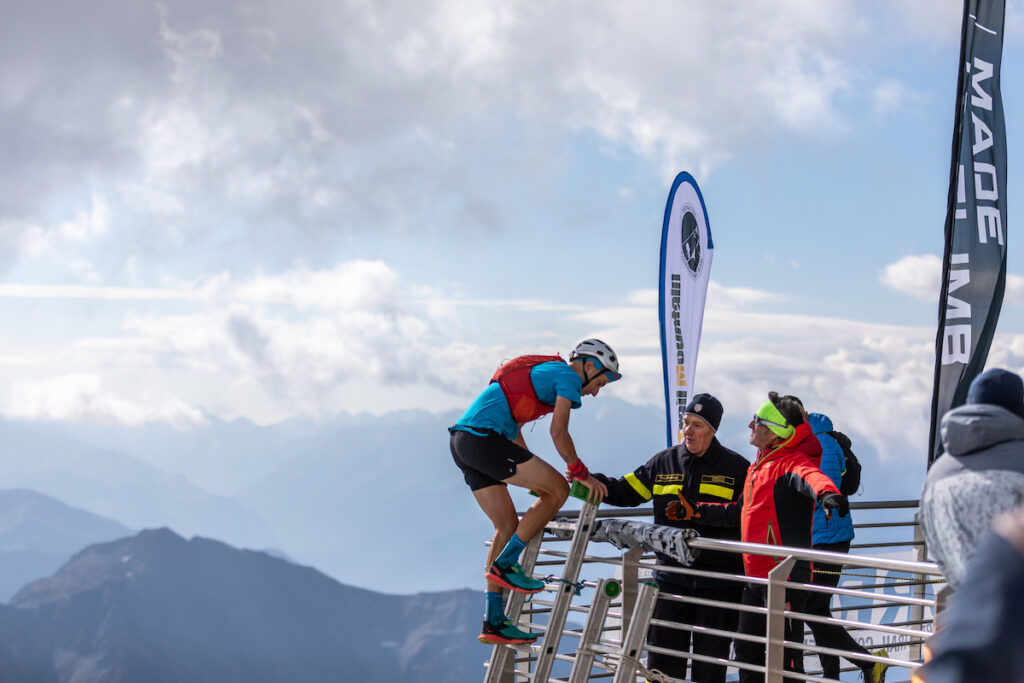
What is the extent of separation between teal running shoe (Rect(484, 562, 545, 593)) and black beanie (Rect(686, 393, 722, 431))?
1.28 metres

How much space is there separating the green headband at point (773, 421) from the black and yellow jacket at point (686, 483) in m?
0.45

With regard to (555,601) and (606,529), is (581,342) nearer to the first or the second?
(606,529)

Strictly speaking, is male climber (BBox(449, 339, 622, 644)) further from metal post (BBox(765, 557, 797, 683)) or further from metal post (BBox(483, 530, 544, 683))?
metal post (BBox(765, 557, 797, 683))

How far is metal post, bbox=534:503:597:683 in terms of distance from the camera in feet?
17.2

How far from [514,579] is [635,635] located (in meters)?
0.64

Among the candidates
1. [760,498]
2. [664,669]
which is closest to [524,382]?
[760,498]

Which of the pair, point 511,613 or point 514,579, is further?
point 511,613

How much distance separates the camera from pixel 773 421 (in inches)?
216

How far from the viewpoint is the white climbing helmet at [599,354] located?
549 centimetres

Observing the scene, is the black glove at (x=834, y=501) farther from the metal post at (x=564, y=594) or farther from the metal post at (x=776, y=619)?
the metal post at (x=564, y=594)

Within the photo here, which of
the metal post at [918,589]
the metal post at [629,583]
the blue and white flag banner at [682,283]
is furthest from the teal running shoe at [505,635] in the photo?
the blue and white flag banner at [682,283]

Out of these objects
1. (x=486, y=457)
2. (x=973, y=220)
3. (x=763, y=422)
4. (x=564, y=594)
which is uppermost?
(x=973, y=220)

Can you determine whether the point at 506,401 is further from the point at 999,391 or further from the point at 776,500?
the point at 999,391

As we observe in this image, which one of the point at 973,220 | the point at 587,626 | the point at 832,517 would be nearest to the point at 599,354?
the point at 587,626
